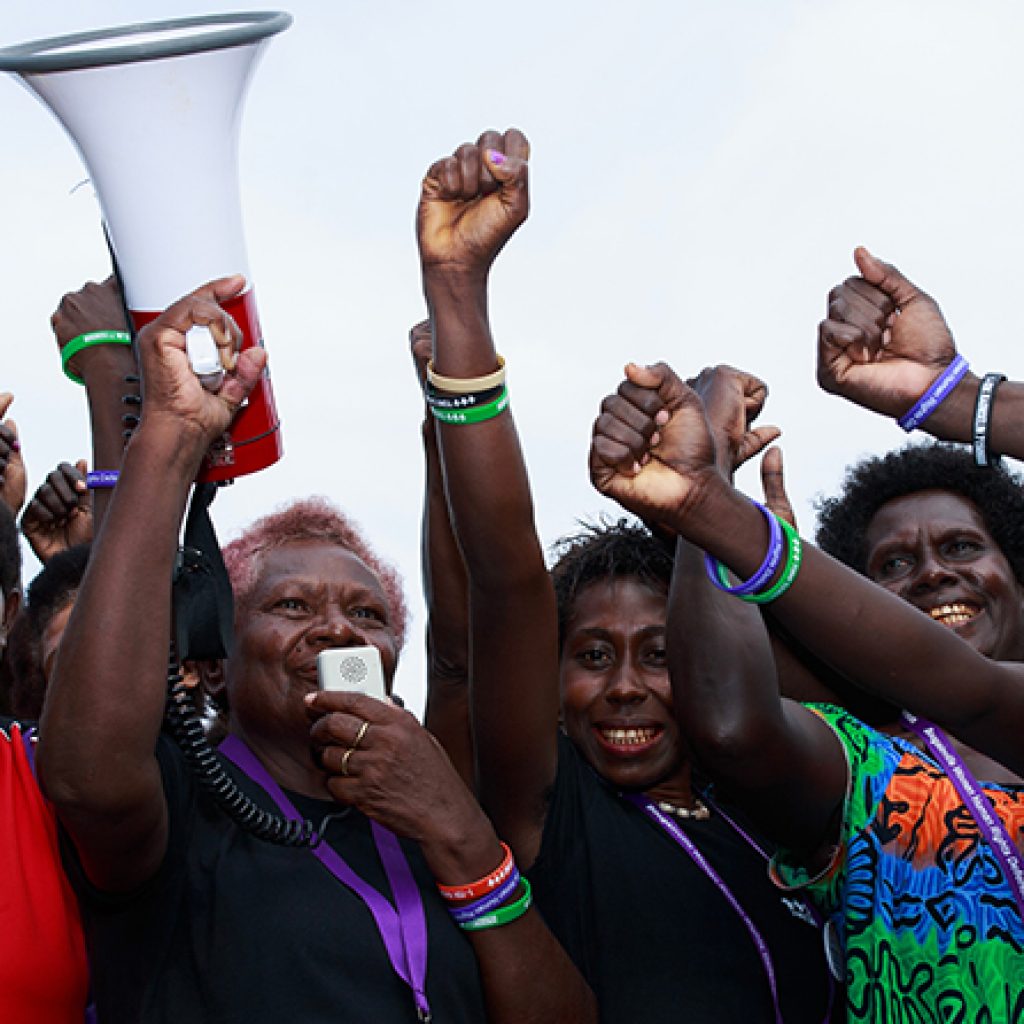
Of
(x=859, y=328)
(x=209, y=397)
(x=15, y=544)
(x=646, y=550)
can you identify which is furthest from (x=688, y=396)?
(x=15, y=544)

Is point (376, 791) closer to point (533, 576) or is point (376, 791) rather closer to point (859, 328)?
point (533, 576)

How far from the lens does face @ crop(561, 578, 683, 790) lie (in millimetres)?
3916

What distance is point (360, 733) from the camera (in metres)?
3.15

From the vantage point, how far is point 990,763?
3785 millimetres

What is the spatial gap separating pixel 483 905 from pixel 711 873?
0.71 meters

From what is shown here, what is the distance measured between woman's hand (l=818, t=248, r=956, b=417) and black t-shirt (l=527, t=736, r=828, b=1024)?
3.57 feet

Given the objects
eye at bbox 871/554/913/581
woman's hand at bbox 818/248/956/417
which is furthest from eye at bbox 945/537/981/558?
woman's hand at bbox 818/248/956/417

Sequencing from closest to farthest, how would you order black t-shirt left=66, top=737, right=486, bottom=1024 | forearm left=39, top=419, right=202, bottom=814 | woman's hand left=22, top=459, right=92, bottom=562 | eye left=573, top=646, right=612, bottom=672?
forearm left=39, top=419, right=202, bottom=814 < black t-shirt left=66, top=737, right=486, bottom=1024 < eye left=573, top=646, right=612, bottom=672 < woman's hand left=22, top=459, right=92, bottom=562

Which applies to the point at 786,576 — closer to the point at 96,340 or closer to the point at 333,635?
the point at 333,635

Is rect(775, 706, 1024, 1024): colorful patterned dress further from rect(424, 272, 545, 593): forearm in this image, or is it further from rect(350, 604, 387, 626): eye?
rect(350, 604, 387, 626): eye

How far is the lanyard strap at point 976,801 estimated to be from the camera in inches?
129

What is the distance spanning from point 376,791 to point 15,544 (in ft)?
3.43

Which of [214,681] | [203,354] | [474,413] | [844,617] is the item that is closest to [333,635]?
[214,681]

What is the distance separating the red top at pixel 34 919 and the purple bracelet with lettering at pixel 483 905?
0.73m
